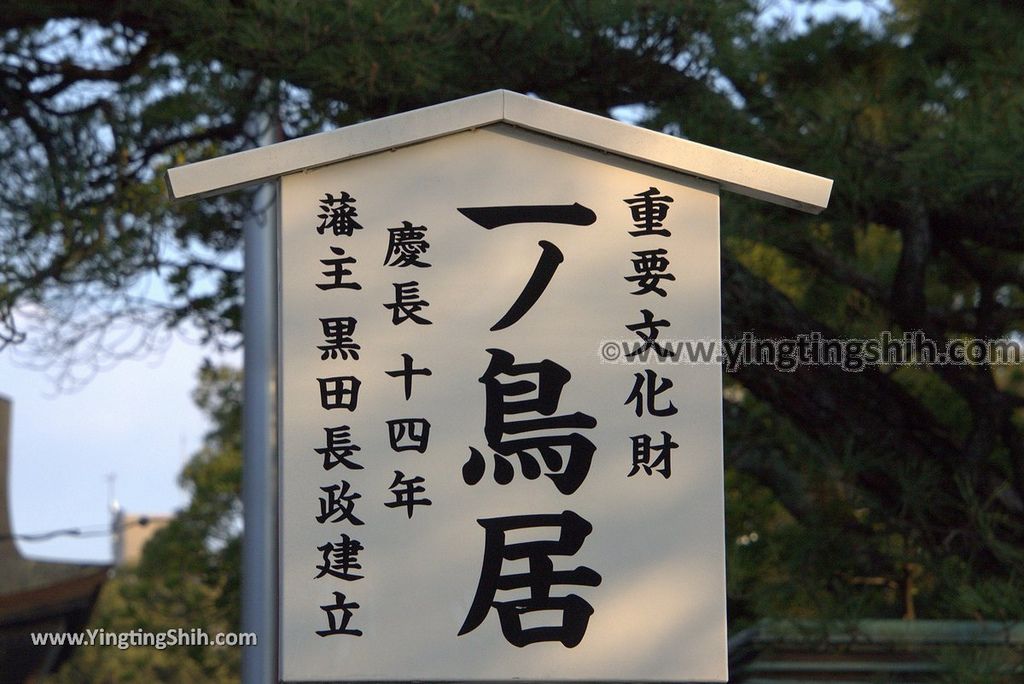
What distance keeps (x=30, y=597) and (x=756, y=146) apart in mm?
5364

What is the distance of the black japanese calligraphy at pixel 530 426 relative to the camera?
2.12 meters

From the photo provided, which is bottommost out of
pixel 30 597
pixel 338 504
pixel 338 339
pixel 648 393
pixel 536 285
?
pixel 30 597

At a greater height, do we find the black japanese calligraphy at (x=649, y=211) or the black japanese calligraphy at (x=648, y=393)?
the black japanese calligraphy at (x=649, y=211)

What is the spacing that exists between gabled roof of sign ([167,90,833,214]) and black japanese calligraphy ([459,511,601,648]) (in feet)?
2.40

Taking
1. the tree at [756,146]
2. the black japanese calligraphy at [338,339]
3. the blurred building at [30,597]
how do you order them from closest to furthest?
the black japanese calligraphy at [338,339] → the tree at [756,146] → the blurred building at [30,597]

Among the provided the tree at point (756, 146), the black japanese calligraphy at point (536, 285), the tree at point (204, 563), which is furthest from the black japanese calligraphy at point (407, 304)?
the tree at point (204, 563)

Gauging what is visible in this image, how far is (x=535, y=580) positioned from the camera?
2.09 metres

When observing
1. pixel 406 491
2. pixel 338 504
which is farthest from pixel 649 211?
pixel 338 504

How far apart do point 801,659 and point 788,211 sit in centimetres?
182

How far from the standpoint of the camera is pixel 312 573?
6.90ft

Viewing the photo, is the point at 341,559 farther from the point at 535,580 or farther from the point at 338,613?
the point at 535,580

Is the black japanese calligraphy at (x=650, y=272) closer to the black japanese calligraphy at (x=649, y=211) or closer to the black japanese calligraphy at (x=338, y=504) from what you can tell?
the black japanese calligraphy at (x=649, y=211)

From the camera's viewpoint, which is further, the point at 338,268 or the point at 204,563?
the point at 204,563

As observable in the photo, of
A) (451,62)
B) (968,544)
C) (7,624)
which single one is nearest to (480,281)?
(451,62)
